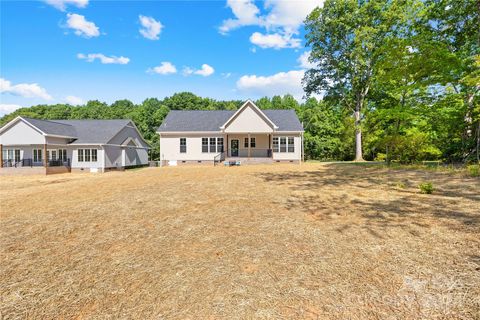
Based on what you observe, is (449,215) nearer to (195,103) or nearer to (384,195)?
(384,195)

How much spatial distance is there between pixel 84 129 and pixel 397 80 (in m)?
33.1

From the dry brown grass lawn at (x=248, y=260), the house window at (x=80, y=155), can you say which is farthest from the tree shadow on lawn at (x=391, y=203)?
the house window at (x=80, y=155)

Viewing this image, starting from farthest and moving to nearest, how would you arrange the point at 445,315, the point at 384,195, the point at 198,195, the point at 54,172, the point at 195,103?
the point at 195,103, the point at 54,172, the point at 198,195, the point at 384,195, the point at 445,315

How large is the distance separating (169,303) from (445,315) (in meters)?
3.12

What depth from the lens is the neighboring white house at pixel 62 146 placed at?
25547 millimetres

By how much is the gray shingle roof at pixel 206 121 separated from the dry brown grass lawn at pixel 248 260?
2167 centimetres

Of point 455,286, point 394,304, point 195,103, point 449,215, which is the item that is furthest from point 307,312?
point 195,103

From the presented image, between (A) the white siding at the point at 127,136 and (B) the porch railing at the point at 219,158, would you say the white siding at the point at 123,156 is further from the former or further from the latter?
(B) the porch railing at the point at 219,158

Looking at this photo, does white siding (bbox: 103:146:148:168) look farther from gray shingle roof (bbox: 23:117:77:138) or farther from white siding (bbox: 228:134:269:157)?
white siding (bbox: 228:134:269:157)

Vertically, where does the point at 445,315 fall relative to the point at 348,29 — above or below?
below

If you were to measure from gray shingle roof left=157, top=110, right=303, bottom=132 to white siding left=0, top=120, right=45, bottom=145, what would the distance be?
→ 39.2 feet

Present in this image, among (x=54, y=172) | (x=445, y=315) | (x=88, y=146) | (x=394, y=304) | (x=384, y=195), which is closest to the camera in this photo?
(x=445, y=315)

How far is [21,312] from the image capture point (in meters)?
2.98

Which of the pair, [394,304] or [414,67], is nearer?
[394,304]
